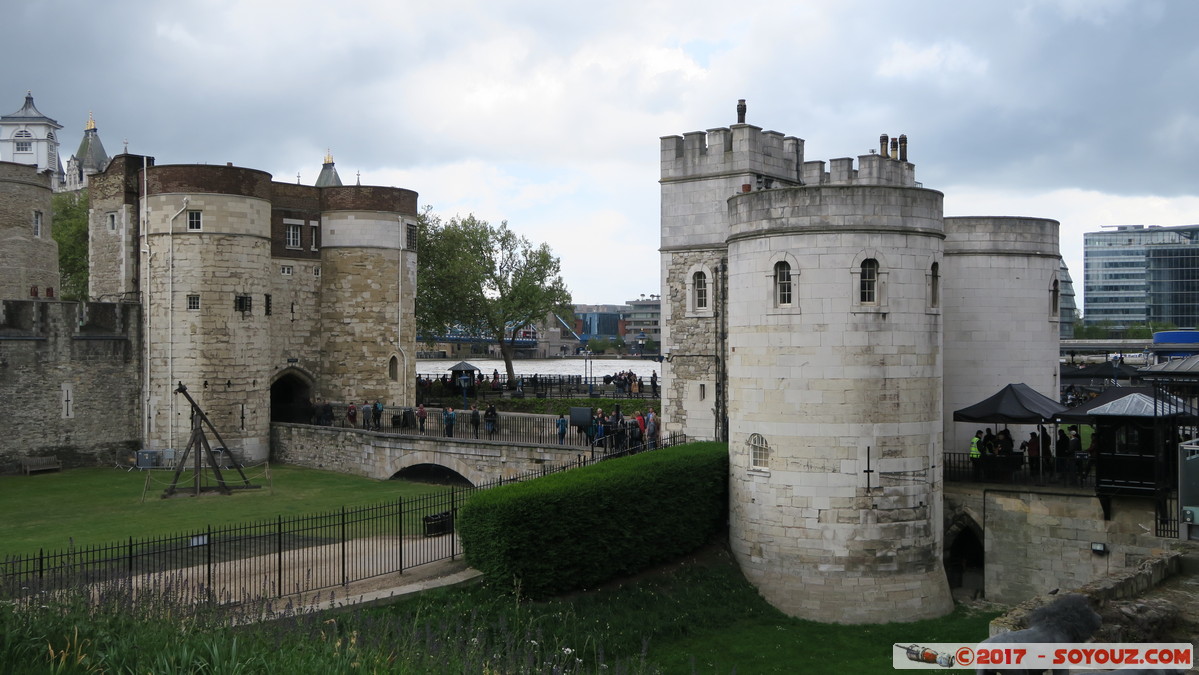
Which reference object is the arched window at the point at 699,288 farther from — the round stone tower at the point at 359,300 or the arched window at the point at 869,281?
the round stone tower at the point at 359,300

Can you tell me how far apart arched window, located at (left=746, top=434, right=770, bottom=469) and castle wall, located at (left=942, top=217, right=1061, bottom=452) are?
9498 millimetres

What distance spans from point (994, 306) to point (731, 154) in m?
8.81

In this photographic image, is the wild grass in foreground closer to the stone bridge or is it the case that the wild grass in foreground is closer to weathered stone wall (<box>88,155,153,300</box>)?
the stone bridge

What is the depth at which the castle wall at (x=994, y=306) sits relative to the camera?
92.9 ft

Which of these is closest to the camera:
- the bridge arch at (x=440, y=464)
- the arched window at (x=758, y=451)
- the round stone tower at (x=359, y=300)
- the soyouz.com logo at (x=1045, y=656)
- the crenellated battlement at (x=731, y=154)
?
the soyouz.com logo at (x=1045, y=656)

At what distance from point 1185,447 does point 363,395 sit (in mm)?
29930

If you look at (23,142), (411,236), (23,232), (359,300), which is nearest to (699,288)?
(359,300)

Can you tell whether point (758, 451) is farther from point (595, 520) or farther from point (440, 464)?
point (440, 464)

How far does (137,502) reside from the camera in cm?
2861

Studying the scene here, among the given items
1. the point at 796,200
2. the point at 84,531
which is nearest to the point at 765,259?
the point at 796,200

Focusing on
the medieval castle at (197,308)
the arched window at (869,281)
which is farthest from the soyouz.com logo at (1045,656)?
the medieval castle at (197,308)

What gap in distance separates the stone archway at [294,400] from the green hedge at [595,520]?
68.4 ft

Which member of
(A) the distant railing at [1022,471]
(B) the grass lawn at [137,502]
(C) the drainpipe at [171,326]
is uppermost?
(C) the drainpipe at [171,326]

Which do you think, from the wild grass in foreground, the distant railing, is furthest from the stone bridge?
the distant railing
